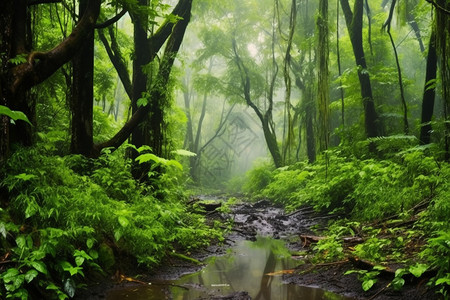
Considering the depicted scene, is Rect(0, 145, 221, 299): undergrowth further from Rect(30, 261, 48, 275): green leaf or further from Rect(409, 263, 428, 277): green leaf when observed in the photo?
Rect(409, 263, 428, 277): green leaf

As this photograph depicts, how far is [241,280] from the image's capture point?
176 inches

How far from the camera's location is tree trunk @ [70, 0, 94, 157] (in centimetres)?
579

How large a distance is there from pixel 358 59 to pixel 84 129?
7743 millimetres

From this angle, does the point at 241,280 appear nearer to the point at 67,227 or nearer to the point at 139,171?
the point at 67,227

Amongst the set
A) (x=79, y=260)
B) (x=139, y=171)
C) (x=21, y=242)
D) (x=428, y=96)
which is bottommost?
(x=79, y=260)

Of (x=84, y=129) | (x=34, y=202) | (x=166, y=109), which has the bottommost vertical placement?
(x=34, y=202)

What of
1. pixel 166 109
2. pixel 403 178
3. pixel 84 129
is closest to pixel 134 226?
pixel 84 129

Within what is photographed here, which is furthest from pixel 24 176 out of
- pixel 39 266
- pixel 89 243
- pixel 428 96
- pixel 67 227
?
pixel 428 96

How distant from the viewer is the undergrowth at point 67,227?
3133 millimetres

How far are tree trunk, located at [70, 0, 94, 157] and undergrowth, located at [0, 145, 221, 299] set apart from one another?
1.26ft

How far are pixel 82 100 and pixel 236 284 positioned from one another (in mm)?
3884

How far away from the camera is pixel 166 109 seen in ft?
23.6

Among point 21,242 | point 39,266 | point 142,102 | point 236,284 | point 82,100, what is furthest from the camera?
point 142,102

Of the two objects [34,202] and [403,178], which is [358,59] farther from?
[34,202]
